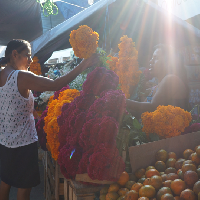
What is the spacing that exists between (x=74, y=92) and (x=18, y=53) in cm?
65

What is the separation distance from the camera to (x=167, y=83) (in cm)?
220

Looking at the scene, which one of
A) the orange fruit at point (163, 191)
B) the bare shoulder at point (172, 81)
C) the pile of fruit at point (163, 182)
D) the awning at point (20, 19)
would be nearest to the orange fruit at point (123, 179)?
the pile of fruit at point (163, 182)

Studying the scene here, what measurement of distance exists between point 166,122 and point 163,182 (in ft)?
1.68

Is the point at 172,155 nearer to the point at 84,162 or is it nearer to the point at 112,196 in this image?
the point at 112,196

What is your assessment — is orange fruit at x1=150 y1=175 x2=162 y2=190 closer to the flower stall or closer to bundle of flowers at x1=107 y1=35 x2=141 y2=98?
the flower stall

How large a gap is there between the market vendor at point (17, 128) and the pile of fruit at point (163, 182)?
947 millimetres

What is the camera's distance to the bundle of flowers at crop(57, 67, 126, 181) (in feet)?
4.04

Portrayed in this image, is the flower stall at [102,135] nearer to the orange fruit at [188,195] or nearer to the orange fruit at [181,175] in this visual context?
the orange fruit at [181,175]

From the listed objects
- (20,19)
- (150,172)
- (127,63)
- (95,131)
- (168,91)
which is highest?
(20,19)

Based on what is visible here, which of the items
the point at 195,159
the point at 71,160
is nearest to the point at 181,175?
the point at 195,159

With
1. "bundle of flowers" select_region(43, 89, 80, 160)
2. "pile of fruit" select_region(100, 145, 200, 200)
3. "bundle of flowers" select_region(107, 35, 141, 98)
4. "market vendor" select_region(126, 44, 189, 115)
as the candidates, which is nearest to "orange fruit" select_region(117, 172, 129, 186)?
"pile of fruit" select_region(100, 145, 200, 200)

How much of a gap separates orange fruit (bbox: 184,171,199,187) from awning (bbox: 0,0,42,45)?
5.49m

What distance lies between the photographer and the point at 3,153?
2.01m

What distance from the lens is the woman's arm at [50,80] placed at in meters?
1.70
